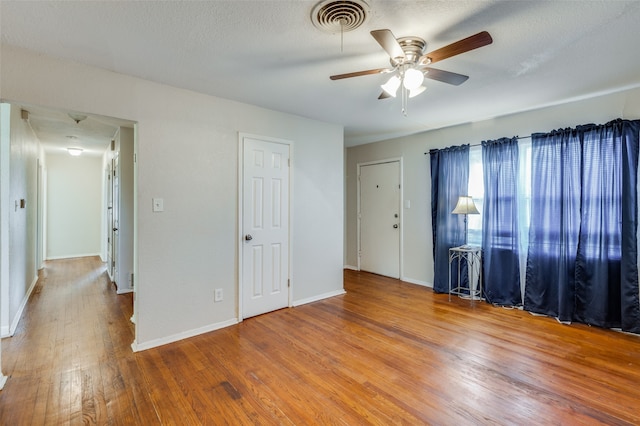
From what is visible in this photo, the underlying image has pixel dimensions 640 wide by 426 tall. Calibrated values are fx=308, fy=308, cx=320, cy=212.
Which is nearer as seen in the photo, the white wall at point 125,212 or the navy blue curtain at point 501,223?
the navy blue curtain at point 501,223

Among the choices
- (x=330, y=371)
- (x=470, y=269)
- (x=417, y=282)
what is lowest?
(x=330, y=371)

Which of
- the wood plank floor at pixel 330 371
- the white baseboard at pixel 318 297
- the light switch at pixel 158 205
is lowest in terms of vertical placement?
the wood plank floor at pixel 330 371

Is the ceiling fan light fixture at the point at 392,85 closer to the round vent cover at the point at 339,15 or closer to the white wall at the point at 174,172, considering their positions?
the round vent cover at the point at 339,15

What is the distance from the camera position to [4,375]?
2.22 metres

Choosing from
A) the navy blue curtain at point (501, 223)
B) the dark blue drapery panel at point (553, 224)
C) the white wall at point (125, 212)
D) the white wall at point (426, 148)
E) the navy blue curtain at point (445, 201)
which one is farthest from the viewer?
the white wall at point (125, 212)

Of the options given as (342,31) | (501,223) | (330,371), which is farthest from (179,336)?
(501,223)

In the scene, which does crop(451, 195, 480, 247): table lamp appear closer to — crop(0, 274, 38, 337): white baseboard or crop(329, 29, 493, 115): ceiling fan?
crop(329, 29, 493, 115): ceiling fan

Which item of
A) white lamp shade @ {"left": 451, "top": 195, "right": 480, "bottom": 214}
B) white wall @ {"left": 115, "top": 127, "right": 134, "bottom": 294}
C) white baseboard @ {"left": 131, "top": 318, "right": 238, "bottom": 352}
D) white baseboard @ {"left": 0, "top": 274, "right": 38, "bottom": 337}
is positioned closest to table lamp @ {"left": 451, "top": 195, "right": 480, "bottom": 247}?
white lamp shade @ {"left": 451, "top": 195, "right": 480, "bottom": 214}

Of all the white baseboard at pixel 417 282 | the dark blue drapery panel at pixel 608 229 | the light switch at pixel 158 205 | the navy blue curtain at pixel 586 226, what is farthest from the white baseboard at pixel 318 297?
the dark blue drapery panel at pixel 608 229

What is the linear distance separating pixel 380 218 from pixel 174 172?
3.48m

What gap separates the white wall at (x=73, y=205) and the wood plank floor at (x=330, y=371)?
4.21 meters

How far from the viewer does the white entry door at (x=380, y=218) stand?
5.12 meters

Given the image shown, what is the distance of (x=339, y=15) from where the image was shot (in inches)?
68.4

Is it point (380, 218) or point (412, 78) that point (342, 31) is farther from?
point (380, 218)
